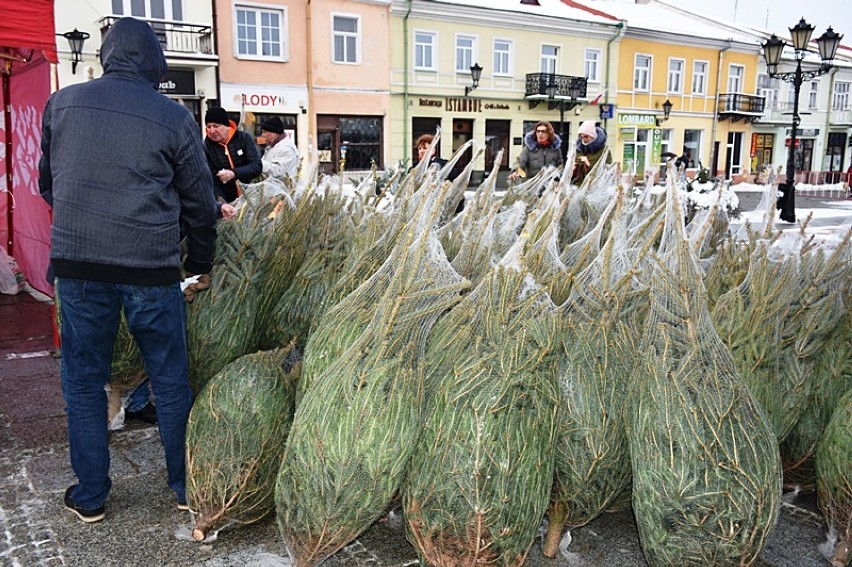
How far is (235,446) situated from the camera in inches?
97.0

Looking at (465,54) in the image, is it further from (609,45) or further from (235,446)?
(235,446)

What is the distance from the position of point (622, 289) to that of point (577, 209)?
4.75 ft

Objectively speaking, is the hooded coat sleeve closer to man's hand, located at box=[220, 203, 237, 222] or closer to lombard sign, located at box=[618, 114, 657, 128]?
man's hand, located at box=[220, 203, 237, 222]

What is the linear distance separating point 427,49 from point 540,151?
755 inches

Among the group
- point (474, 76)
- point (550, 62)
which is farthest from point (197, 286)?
point (550, 62)

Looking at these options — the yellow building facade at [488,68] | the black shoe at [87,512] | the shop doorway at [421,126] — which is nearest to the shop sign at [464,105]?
the yellow building facade at [488,68]

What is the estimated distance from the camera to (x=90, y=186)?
2.44 metres

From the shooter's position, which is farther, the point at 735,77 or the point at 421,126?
the point at 735,77

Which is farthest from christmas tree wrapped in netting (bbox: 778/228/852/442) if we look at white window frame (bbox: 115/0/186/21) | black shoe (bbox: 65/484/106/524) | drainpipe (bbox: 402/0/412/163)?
drainpipe (bbox: 402/0/412/163)

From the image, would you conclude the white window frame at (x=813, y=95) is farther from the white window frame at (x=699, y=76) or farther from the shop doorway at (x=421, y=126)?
the shop doorway at (x=421, y=126)

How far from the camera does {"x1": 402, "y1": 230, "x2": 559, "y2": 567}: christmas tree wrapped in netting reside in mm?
2062

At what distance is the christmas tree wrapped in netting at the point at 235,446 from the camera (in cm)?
244

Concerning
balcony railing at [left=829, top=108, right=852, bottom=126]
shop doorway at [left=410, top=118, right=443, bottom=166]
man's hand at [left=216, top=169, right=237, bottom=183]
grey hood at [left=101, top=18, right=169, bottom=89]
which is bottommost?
man's hand at [left=216, top=169, right=237, bottom=183]

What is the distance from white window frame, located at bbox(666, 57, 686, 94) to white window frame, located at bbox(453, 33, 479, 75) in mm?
10547
